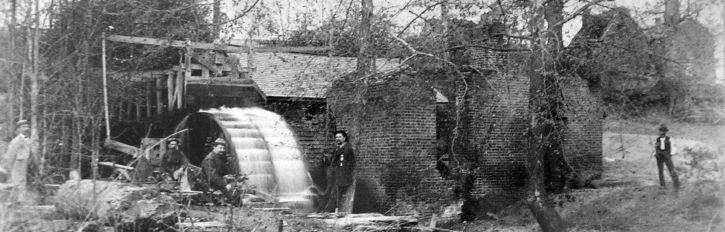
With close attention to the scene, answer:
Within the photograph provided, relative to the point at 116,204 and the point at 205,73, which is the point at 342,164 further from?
the point at 116,204

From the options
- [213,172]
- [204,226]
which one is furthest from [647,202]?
[204,226]

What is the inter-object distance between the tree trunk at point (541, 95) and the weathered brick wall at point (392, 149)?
9.59 feet

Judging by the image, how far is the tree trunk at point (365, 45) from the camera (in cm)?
1257

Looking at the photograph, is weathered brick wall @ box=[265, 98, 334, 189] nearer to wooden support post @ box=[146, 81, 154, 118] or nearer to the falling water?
the falling water

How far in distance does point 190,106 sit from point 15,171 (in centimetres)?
963

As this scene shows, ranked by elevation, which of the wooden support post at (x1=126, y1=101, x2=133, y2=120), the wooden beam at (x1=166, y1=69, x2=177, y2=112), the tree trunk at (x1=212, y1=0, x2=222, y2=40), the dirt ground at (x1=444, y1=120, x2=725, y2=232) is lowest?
the dirt ground at (x1=444, y1=120, x2=725, y2=232)

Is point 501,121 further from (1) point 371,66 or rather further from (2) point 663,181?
(1) point 371,66

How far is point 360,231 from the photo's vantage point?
10742 mm

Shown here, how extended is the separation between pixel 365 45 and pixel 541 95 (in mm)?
3186

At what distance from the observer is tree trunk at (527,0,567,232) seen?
10977 millimetres

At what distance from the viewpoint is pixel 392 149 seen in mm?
14961

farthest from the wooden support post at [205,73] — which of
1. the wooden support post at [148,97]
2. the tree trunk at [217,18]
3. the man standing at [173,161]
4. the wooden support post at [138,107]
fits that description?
the man standing at [173,161]

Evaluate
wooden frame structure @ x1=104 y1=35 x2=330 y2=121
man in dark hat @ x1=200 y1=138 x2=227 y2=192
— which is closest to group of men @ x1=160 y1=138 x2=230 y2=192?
man in dark hat @ x1=200 y1=138 x2=227 y2=192

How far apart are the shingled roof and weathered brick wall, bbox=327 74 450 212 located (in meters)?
0.64
